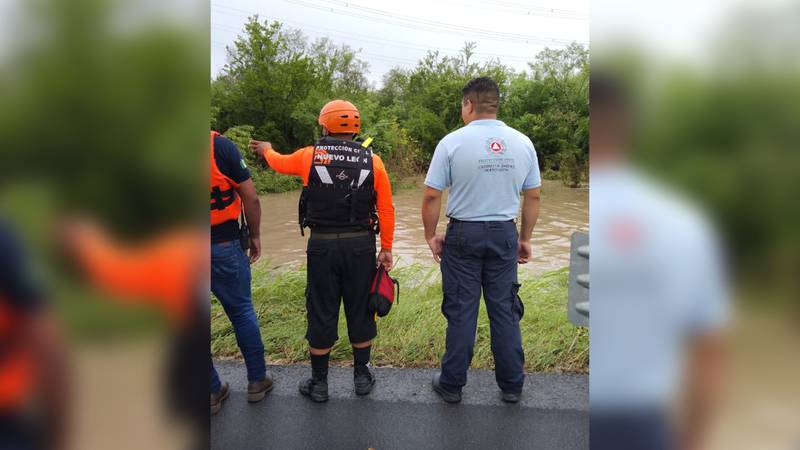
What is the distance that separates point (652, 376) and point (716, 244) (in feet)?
0.78

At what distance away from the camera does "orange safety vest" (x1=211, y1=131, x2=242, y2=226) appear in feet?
9.53

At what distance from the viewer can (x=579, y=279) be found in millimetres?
1473

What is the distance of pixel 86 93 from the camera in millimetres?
716

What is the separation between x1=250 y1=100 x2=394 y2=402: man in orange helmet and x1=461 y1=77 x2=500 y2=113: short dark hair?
75cm

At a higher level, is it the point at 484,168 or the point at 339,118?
the point at 339,118

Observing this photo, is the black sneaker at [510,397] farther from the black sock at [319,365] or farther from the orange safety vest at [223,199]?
the orange safety vest at [223,199]

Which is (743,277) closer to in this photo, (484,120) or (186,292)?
(186,292)

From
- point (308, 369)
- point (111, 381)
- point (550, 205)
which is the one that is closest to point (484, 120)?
point (308, 369)

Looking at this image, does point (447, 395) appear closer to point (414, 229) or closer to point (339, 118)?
point (339, 118)

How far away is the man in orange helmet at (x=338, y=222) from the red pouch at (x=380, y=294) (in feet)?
0.14

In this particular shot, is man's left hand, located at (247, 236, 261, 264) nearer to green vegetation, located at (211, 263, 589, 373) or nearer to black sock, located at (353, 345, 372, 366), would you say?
black sock, located at (353, 345, 372, 366)

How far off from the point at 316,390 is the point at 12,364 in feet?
9.50

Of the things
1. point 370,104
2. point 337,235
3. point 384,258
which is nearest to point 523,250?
point 384,258

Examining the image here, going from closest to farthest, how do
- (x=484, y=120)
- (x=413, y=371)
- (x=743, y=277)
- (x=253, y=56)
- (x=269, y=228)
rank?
(x=743, y=277) → (x=484, y=120) → (x=413, y=371) → (x=269, y=228) → (x=253, y=56)
